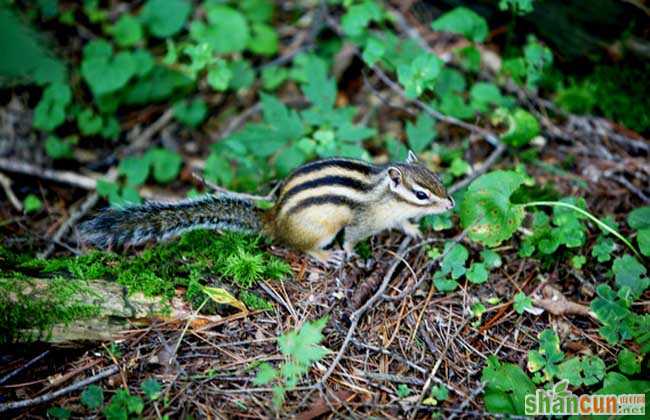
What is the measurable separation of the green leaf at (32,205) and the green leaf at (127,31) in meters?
1.77

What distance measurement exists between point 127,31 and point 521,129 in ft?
12.6

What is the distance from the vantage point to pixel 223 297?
3.41 m

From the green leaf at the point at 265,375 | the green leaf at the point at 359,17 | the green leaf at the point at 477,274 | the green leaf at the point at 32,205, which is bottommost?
the green leaf at the point at 32,205

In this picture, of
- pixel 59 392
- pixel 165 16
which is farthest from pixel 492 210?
pixel 165 16

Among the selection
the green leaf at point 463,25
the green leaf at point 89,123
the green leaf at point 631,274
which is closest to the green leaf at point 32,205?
the green leaf at point 89,123

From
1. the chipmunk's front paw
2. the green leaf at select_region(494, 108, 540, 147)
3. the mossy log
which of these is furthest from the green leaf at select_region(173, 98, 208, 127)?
the green leaf at select_region(494, 108, 540, 147)

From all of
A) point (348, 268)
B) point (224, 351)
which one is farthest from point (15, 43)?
point (348, 268)

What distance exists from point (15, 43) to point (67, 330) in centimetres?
157

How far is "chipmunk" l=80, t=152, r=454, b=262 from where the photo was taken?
3.85 meters

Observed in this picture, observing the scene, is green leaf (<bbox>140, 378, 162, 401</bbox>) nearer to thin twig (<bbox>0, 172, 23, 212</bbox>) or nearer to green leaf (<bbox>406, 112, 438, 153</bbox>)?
thin twig (<bbox>0, 172, 23, 212</bbox>)

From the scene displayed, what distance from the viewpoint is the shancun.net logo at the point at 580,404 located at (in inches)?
118

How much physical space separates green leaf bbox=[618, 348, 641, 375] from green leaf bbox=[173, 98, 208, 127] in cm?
417

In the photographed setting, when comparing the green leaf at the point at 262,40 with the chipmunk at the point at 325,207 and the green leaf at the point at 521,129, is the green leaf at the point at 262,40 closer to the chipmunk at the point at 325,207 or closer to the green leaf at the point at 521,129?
Answer: the chipmunk at the point at 325,207

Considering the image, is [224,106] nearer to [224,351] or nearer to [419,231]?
[419,231]
